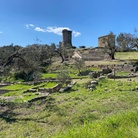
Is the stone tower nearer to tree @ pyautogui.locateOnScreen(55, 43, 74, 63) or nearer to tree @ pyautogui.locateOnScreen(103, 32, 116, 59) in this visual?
tree @ pyautogui.locateOnScreen(55, 43, 74, 63)

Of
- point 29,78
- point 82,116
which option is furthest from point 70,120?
point 29,78

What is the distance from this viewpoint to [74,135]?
183 inches

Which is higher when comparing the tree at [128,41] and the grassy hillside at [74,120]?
the tree at [128,41]

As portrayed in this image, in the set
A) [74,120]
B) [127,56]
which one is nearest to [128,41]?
[127,56]

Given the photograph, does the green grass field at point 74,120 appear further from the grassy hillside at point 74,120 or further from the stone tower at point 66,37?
the stone tower at point 66,37

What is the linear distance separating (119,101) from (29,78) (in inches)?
1066

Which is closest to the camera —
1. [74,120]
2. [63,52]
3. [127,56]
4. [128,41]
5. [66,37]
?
[74,120]

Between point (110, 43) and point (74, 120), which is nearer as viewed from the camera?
point (74, 120)

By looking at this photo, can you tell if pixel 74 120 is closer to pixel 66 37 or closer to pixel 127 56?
pixel 127 56

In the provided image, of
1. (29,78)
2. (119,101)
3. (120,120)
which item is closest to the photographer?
(120,120)

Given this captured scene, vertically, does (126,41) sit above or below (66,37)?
below

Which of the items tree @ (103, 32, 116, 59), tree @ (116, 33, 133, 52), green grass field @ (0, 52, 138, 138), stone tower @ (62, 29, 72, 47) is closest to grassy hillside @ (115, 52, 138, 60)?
tree @ (103, 32, 116, 59)

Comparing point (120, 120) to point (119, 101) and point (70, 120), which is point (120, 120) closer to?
point (70, 120)

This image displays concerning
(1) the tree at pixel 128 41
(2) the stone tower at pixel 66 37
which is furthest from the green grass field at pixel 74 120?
(2) the stone tower at pixel 66 37
